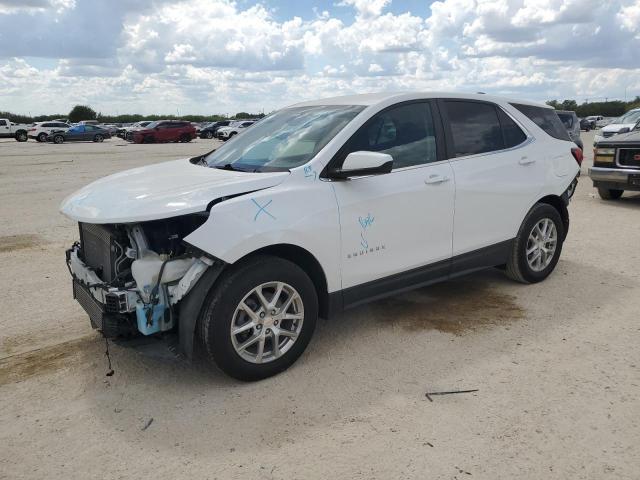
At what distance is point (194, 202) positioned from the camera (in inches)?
131

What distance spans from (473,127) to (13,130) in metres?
47.3

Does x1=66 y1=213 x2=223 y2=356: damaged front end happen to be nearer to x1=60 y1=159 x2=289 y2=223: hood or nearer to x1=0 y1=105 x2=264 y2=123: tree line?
x1=60 y1=159 x2=289 y2=223: hood

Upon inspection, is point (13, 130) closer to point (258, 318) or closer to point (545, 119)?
point (545, 119)

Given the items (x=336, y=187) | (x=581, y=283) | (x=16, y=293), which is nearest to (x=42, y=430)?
(x=336, y=187)

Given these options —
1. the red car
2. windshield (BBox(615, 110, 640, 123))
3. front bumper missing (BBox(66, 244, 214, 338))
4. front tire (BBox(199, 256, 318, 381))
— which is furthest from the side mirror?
the red car

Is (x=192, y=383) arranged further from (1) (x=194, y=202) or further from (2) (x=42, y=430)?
(1) (x=194, y=202)

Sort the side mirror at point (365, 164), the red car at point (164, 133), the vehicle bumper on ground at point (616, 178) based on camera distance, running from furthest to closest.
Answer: the red car at point (164, 133), the vehicle bumper on ground at point (616, 178), the side mirror at point (365, 164)

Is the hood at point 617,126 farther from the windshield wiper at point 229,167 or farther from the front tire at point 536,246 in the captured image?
the windshield wiper at point 229,167

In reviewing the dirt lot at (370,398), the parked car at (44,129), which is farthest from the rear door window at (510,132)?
the parked car at (44,129)

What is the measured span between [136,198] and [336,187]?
1.30 metres

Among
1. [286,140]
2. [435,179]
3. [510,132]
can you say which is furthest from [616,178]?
[286,140]

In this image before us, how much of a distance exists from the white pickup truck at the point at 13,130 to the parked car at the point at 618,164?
1693 inches

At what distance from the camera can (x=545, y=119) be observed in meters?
5.54

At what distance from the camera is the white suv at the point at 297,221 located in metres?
3.35
